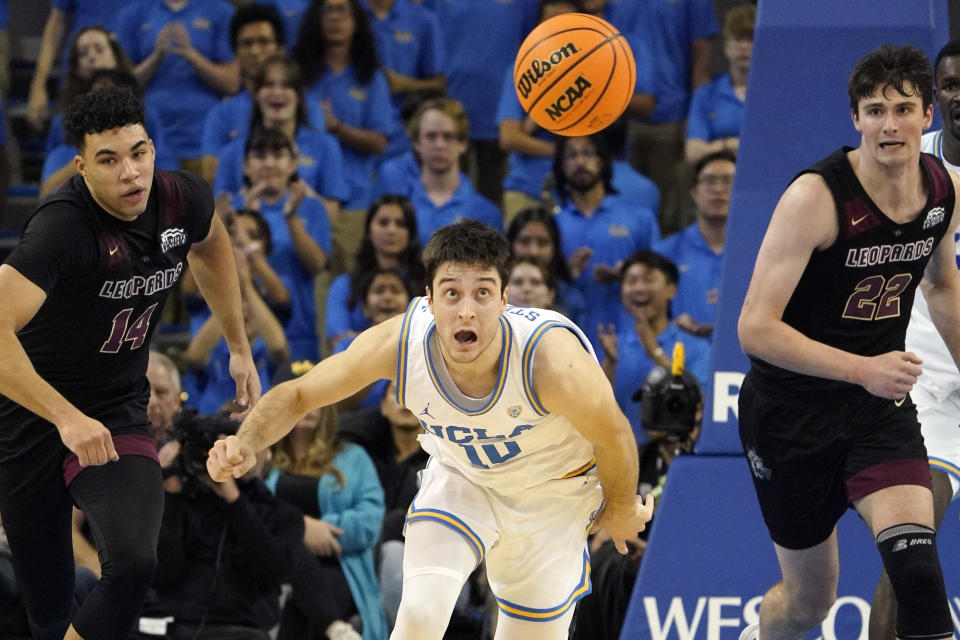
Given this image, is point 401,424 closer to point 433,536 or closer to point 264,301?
point 264,301

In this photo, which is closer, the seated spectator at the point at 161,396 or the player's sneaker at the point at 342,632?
the player's sneaker at the point at 342,632

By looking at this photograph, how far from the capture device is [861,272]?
→ 15.5 ft

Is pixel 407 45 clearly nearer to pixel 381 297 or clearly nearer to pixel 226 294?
pixel 381 297

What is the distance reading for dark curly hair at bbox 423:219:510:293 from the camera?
452cm

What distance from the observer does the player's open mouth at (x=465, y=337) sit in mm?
4488

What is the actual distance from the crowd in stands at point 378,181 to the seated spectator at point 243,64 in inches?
0.6

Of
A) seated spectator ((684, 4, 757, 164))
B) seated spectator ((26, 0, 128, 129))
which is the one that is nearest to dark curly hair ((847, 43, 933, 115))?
seated spectator ((684, 4, 757, 164))

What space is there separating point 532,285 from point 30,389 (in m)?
4.24

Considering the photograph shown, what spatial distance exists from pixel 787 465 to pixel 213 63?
6.60 m

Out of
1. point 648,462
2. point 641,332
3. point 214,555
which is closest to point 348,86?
point 641,332

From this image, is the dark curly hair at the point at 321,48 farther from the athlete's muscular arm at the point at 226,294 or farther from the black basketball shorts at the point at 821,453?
the black basketball shorts at the point at 821,453

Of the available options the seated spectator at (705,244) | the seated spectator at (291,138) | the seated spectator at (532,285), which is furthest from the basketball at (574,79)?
the seated spectator at (291,138)

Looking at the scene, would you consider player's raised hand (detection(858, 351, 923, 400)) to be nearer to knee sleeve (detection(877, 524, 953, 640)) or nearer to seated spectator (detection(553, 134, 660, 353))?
knee sleeve (detection(877, 524, 953, 640))

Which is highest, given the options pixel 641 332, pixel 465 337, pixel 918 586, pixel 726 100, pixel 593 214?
pixel 726 100
